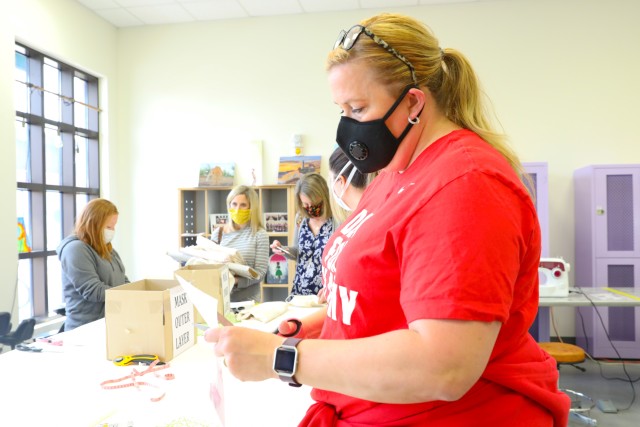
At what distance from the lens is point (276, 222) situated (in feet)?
16.4

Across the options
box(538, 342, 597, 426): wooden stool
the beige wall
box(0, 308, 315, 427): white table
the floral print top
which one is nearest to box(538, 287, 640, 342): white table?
box(538, 342, 597, 426): wooden stool

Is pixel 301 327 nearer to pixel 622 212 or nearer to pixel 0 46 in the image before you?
pixel 0 46

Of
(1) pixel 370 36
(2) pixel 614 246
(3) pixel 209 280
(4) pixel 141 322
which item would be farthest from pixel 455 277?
(2) pixel 614 246

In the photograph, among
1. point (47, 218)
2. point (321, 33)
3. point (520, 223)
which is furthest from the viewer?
point (321, 33)

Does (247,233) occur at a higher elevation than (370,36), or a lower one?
lower

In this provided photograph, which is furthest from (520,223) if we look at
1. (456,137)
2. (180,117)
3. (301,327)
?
(180,117)

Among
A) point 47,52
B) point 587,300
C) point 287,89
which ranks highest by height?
point 47,52

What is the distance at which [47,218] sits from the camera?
4629 mm

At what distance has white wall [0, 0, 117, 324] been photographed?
12.5ft

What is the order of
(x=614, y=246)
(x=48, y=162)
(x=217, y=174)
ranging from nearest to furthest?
(x=614, y=246) → (x=48, y=162) → (x=217, y=174)

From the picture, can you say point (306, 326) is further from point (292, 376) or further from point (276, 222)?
point (276, 222)

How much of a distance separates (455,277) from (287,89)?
4.77m

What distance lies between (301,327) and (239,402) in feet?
1.26

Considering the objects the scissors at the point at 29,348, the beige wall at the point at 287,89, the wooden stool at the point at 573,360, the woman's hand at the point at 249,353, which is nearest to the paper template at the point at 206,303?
the woman's hand at the point at 249,353
